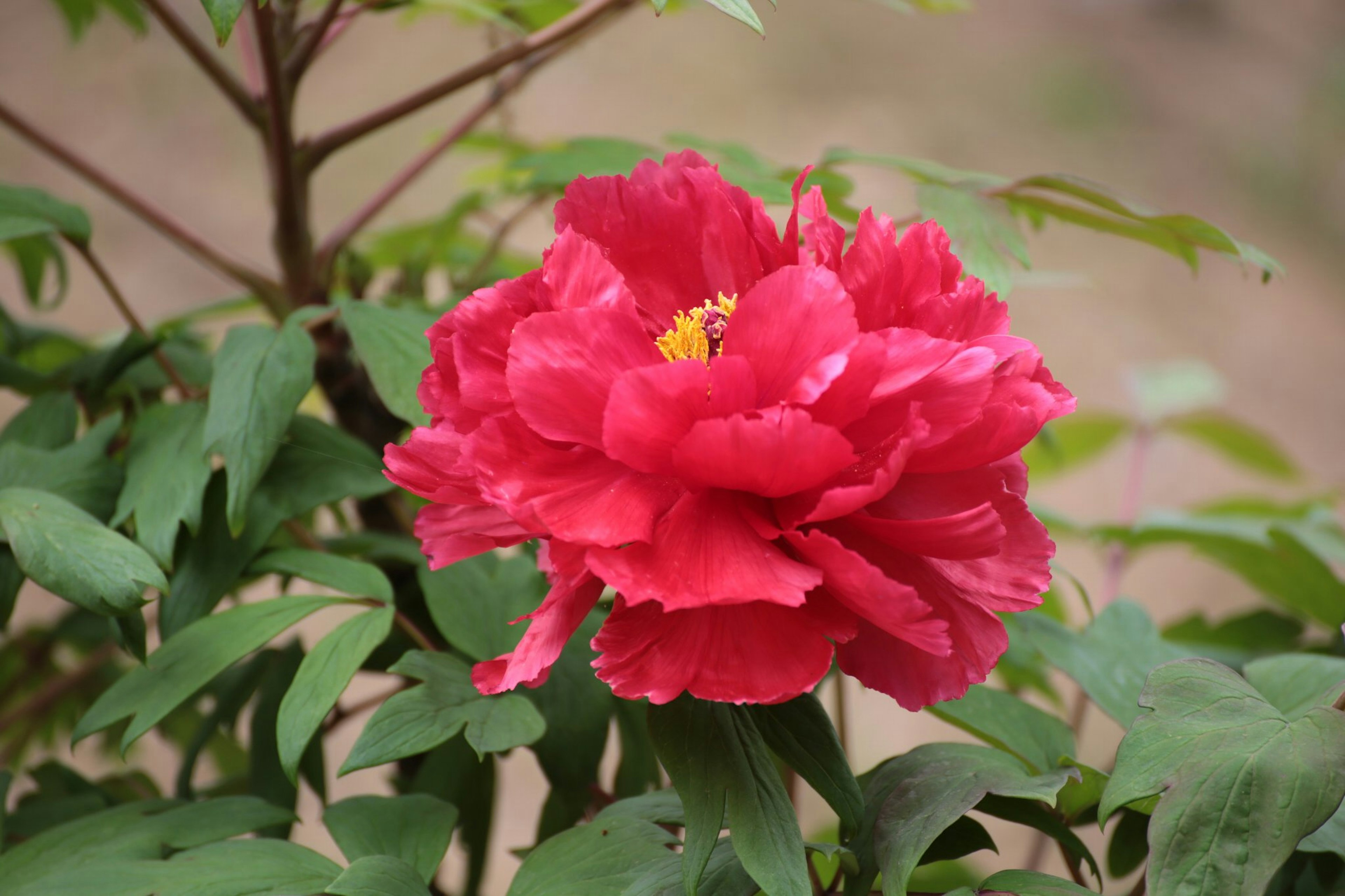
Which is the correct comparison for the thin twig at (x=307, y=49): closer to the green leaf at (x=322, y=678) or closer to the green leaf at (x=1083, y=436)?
the green leaf at (x=322, y=678)

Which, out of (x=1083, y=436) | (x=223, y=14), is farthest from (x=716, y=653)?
(x=1083, y=436)

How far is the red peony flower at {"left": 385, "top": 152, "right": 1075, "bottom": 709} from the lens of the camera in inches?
9.3

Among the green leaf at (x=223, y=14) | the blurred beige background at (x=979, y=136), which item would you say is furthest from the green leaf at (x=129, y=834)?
the blurred beige background at (x=979, y=136)

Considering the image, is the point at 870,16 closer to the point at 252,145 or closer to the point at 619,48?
the point at 619,48

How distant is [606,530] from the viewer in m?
0.24

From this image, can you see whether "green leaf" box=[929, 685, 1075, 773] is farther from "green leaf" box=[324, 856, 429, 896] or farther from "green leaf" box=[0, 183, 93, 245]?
"green leaf" box=[0, 183, 93, 245]

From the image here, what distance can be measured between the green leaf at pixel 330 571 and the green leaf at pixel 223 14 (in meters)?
0.17

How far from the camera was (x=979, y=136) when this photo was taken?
7.19 feet

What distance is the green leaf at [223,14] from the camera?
301mm

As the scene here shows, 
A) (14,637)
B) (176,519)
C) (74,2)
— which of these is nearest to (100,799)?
(176,519)

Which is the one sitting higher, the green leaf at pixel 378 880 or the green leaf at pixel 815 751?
the green leaf at pixel 815 751

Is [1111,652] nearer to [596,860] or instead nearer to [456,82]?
[596,860]

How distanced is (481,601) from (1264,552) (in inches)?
14.7

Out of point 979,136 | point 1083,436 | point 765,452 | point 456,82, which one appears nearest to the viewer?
point 765,452
